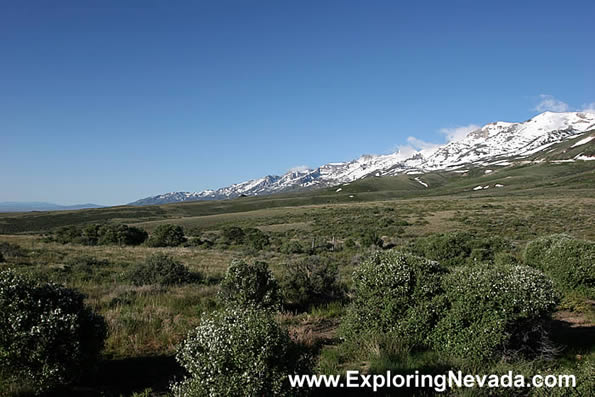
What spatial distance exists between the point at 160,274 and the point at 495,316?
37.7 ft

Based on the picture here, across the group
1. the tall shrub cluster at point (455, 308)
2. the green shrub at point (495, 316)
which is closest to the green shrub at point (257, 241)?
the tall shrub cluster at point (455, 308)

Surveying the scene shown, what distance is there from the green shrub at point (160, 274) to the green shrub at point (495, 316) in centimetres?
1001

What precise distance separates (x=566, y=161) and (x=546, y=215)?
16629 centimetres

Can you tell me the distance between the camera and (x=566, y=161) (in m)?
176

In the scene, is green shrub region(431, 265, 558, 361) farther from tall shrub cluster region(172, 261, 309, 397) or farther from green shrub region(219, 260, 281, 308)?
green shrub region(219, 260, 281, 308)

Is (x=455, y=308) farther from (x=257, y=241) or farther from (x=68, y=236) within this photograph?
(x=68, y=236)

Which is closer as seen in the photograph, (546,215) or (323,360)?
(323,360)

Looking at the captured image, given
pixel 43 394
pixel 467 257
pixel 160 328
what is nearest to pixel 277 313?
pixel 160 328

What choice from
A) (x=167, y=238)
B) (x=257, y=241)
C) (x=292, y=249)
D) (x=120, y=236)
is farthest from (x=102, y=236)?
(x=292, y=249)

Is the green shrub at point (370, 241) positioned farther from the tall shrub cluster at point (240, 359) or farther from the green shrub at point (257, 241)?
the tall shrub cluster at point (240, 359)

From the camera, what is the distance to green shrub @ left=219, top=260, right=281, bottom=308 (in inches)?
370

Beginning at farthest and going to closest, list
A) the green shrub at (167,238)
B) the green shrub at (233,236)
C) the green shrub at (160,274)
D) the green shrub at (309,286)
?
the green shrub at (233,236)
the green shrub at (167,238)
the green shrub at (160,274)
the green shrub at (309,286)

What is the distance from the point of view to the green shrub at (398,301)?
6812mm

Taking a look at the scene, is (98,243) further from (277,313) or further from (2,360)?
(2,360)
